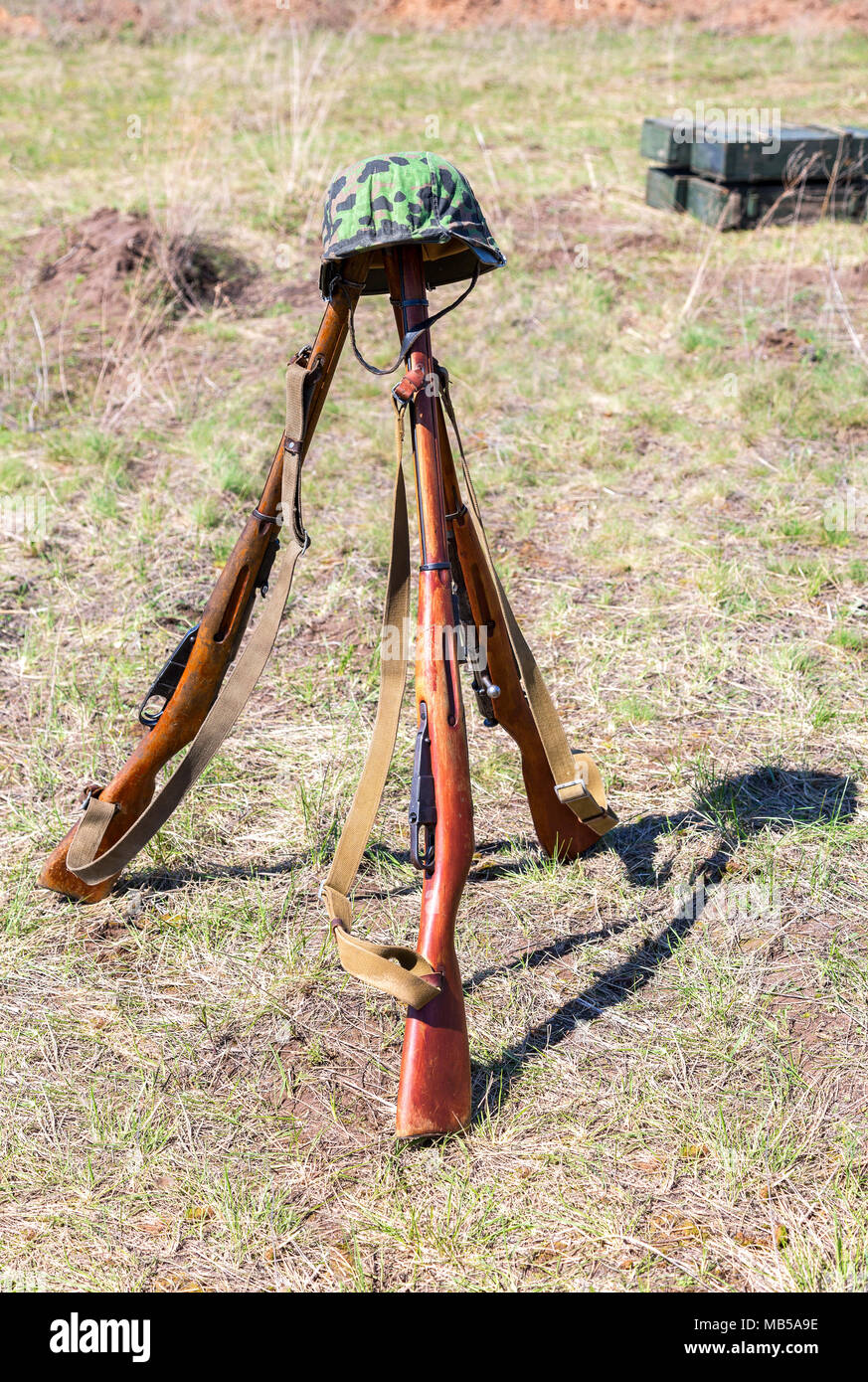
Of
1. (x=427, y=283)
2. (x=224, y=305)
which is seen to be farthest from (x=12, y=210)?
(x=427, y=283)

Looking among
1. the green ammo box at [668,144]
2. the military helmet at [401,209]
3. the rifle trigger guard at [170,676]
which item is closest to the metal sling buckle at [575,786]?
the rifle trigger guard at [170,676]

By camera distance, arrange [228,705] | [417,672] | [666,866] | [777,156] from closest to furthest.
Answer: [417,672] → [228,705] → [666,866] → [777,156]

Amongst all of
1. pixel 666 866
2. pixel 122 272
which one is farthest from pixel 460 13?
pixel 666 866

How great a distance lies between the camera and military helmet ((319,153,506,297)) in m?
2.05

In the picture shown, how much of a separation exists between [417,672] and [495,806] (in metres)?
1.08

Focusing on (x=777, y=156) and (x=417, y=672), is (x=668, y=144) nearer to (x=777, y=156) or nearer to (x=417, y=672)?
(x=777, y=156)

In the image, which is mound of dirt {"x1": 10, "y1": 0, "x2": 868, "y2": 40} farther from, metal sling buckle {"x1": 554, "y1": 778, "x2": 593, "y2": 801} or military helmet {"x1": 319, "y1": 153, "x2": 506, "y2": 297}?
metal sling buckle {"x1": 554, "y1": 778, "x2": 593, "y2": 801}

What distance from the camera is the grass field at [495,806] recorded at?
202 centimetres

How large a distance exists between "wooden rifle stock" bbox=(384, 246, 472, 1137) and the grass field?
0.57 feet

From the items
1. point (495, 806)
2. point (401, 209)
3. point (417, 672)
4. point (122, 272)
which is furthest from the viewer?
point (122, 272)

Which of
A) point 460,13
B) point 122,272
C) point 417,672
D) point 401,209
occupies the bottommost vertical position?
point 417,672

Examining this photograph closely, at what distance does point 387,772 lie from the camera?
2.21 meters

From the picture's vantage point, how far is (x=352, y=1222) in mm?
1993

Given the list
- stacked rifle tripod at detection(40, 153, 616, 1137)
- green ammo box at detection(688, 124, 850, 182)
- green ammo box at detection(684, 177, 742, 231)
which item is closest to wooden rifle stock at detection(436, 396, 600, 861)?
stacked rifle tripod at detection(40, 153, 616, 1137)
